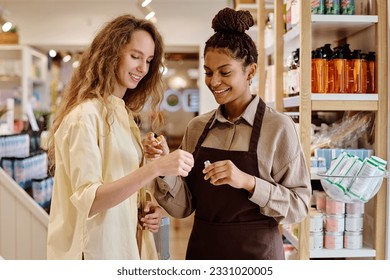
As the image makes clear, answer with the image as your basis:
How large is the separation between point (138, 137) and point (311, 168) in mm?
596

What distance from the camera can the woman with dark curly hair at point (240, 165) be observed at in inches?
44.1

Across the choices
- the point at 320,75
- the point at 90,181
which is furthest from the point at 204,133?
the point at 320,75

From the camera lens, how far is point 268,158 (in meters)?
1.13

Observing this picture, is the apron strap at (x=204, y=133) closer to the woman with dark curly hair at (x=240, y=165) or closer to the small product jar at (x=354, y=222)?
the woman with dark curly hair at (x=240, y=165)

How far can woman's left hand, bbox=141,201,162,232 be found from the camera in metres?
1.22

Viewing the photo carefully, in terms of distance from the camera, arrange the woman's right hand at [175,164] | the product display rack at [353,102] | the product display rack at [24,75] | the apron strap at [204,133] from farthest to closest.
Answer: the product display rack at [24,75], the product display rack at [353,102], the apron strap at [204,133], the woman's right hand at [175,164]

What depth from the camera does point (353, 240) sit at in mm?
1569

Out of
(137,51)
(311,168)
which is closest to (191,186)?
(137,51)

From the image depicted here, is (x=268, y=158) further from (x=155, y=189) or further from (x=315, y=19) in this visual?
(x=315, y=19)

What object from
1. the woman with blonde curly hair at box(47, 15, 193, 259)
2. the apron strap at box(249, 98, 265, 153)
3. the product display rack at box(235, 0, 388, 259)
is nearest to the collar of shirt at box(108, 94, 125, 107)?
the woman with blonde curly hair at box(47, 15, 193, 259)

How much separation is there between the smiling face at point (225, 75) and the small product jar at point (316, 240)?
622mm

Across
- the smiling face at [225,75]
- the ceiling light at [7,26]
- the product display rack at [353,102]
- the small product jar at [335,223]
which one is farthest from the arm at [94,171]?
the ceiling light at [7,26]

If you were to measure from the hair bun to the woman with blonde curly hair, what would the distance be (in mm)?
163

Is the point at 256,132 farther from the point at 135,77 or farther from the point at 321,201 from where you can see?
the point at 321,201
